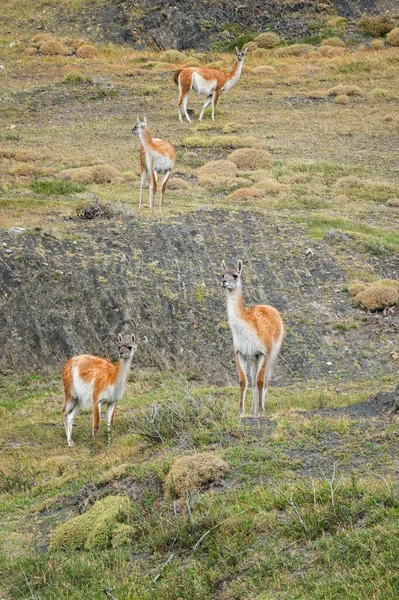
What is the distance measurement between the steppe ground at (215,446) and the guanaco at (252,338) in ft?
1.36

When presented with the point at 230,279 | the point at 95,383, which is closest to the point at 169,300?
the point at 95,383

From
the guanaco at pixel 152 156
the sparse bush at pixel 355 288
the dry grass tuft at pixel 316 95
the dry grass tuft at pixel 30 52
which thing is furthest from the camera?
the dry grass tuft at pixel 30 52

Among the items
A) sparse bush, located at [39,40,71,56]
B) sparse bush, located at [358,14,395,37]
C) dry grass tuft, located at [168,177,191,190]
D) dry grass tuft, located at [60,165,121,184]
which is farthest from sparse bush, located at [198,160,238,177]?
sparse bush, located at [358,14,395,37]

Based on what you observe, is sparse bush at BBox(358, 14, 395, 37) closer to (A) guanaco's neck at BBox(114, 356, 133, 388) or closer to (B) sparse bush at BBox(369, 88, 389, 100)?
(B) sparse bush at BBox(369, 88, 389, 100)

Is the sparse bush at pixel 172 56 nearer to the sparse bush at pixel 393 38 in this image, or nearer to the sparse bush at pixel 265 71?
the sparse bush at pixel 265 71

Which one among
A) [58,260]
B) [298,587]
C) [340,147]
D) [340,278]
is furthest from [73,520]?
[340,147]

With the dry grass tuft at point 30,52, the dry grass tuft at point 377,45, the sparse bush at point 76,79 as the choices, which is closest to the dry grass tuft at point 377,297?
the sparse bush at point 76,79

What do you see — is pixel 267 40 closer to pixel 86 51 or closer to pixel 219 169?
pixel 86 51

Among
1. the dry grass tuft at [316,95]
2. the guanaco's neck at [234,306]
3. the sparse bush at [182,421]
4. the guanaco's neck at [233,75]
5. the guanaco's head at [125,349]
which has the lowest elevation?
the sparse bush at [182,421]

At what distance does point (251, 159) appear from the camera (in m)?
31.3

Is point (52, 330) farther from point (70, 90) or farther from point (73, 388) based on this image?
point (70, 90)

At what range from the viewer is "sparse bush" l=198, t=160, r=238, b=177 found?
2985 cm

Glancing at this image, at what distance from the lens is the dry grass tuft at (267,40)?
172 feet

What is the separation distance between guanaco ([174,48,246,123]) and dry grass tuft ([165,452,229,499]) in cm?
2777
